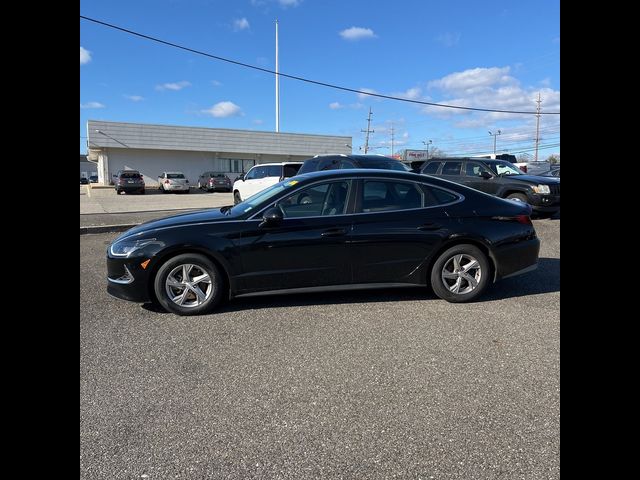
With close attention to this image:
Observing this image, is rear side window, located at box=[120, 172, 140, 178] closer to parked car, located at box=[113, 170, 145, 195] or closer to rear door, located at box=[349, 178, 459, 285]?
parked car, located at box=[113, 170, 145, 195]

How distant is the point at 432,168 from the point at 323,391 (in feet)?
37.8

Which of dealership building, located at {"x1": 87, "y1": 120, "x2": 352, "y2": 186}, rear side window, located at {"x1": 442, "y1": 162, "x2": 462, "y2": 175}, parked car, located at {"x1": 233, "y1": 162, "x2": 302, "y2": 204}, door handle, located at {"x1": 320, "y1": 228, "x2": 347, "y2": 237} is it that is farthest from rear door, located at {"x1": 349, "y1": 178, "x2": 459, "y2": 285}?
dealership building, located at {"x1": 87, "y1": 120, "x2": 352, "y2": 186}

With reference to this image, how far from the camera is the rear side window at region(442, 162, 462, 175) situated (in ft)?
43.0

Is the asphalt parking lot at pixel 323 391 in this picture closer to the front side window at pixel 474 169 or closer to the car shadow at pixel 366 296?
the car shadow at pixel 366 296

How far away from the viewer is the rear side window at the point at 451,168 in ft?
43.0

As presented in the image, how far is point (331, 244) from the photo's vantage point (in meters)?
4.82

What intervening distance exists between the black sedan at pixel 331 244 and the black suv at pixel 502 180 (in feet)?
21.4

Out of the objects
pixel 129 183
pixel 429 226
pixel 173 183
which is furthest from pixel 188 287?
pixel 173 183

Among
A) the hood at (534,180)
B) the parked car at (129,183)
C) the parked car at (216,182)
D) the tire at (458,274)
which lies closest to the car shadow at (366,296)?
the tire at (458,274)

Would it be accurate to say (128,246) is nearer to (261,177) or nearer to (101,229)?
(101,229)

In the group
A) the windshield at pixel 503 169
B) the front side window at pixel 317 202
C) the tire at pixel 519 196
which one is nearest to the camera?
the front side window at pixel 317 202

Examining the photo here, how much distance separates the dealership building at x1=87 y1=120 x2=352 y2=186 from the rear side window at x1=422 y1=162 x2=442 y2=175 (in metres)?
30.8

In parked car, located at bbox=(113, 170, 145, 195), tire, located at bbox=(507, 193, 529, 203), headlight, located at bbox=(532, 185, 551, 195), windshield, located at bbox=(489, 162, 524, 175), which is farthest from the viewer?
parked car, located at bbox=(113, 170, 145, 195)

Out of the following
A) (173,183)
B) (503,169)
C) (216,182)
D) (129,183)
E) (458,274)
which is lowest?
(458,274)
